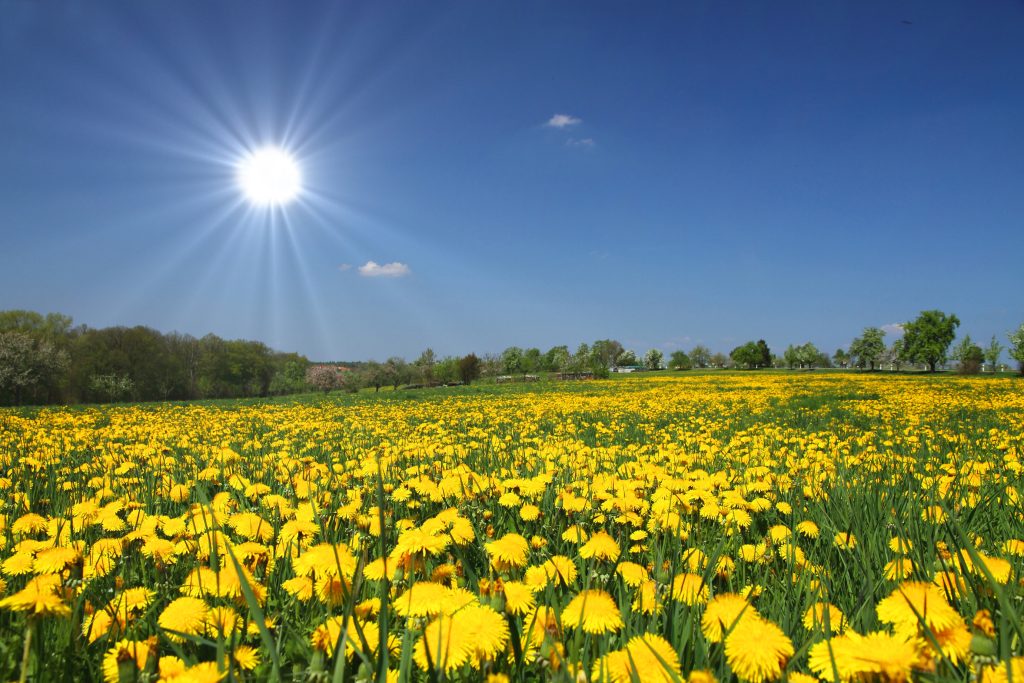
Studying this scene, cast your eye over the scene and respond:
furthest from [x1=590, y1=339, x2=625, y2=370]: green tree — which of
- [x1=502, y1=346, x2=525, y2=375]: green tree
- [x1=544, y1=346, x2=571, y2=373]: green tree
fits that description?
[x1=502, y1=346, x2=525, y2=375]: green tree

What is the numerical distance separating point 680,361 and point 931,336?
3025 inches

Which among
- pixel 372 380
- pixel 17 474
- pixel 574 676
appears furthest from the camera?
pixel 372 380

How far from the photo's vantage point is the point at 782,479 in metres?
3.76

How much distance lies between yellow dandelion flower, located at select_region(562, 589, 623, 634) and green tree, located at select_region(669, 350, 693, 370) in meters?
153

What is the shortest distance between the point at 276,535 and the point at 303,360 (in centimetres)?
11505

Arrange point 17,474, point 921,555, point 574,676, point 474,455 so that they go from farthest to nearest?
point 474,455 < point 17,474 < point 921,555 < point 574,676

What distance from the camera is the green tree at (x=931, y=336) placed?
72.4 meters

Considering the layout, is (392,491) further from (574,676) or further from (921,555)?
(921,555)

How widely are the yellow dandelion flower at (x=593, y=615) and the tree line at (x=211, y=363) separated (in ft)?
181

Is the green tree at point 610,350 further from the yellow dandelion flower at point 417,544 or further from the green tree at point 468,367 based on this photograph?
the yellow dandelion flower at point 417,544

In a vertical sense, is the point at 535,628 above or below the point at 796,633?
above

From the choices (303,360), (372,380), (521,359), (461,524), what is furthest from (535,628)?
(303,360)

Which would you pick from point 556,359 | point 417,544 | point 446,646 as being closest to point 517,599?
point 446,646

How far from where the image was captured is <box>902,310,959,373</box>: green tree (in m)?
72.4
